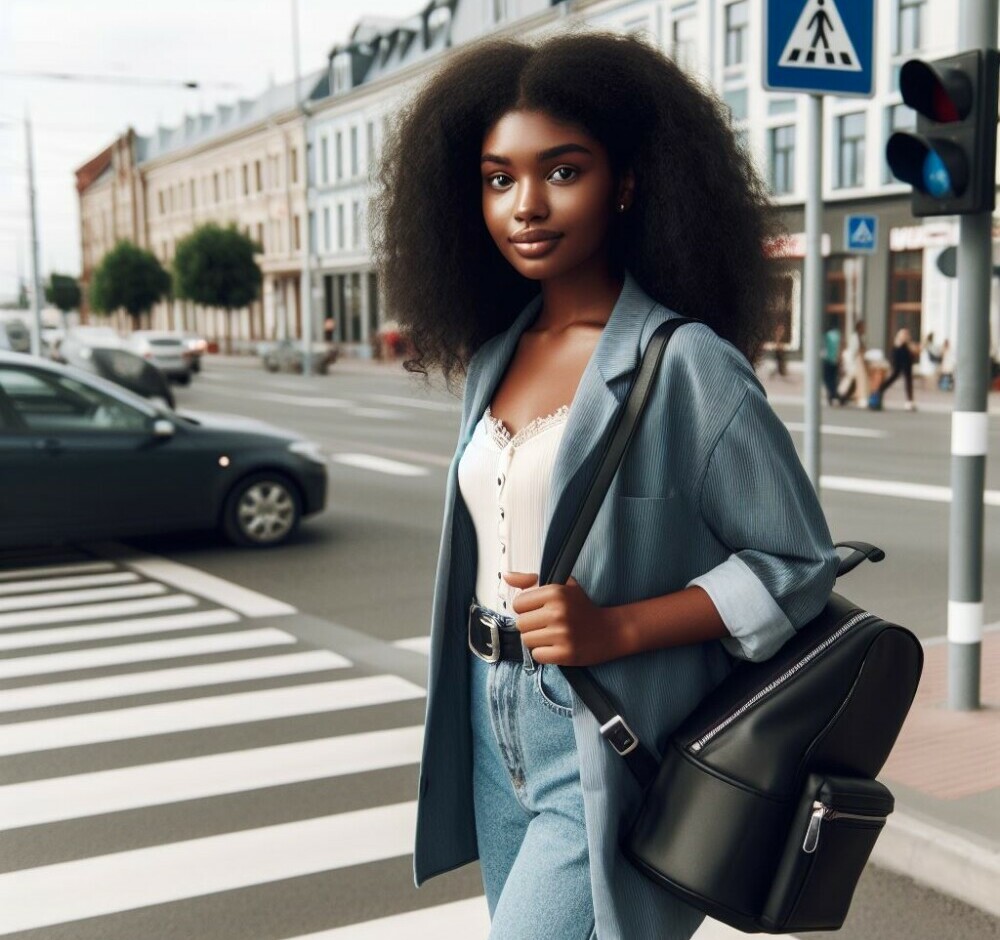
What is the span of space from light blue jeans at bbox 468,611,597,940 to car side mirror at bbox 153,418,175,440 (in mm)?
7782

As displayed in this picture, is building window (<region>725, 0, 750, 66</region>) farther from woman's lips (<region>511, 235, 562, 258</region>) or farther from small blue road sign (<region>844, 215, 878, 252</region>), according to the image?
woman's lips (<region>511, 235, 562, 258</region>)

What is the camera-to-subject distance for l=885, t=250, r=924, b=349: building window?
32.5 m

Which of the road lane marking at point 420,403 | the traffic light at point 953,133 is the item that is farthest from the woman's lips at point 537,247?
the road lane marking at point 420,403

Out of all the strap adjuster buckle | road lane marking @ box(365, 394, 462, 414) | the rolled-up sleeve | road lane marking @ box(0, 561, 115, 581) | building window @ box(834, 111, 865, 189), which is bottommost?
road lane marking @ box(365, 394, 462, 414)

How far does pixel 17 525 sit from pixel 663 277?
7888 millimetres

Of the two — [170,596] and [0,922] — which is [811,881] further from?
[170,596]

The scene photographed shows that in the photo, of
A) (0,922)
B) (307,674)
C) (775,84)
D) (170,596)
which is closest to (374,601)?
(170,596)

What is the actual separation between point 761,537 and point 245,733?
3909 mm

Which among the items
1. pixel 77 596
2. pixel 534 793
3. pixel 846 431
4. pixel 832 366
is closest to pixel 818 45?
pixel 534 793

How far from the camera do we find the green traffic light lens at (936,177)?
Answer: 15.5 feet

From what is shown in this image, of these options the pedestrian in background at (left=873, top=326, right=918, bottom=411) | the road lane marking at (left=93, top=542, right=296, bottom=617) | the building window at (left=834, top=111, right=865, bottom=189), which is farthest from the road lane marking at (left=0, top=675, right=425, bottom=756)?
the building window at (left=834, top=111, right=865, bottom=189)

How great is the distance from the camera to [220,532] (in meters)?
10.3

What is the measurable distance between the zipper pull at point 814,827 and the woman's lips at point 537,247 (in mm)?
822

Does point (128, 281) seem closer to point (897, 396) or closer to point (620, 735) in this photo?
point (897, 396)
